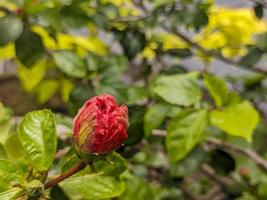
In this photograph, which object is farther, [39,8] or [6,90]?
[6,90]

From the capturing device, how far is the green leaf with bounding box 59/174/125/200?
26.0 inches

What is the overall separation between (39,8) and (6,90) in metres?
2.17

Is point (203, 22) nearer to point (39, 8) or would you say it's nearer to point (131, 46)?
point (131, 46)

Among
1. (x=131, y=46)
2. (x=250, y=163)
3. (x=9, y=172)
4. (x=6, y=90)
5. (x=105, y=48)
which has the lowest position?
(x=6, y=90)

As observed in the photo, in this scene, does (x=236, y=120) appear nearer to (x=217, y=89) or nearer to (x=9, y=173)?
(x=217, y=89)

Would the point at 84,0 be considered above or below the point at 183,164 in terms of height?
above

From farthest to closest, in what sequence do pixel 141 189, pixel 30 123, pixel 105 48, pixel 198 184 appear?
pixel 198 184 → pixel 105 48 → pixel 141 189 → pixel 30 123

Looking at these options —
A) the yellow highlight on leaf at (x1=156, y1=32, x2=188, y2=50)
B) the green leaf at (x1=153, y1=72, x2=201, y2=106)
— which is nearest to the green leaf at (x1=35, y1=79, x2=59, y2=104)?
the yellow highlight on leaf at (x1=156, y1=32, x2=188, y2=50)

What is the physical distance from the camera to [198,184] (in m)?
1.93

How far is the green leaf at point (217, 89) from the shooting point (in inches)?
42.9

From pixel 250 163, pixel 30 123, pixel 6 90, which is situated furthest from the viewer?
pixel 6 90

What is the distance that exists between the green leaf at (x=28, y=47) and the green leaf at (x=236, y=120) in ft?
1.47

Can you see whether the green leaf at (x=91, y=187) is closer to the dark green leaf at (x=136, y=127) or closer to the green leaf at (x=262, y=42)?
the dark green leaf at (x=136, y=127)

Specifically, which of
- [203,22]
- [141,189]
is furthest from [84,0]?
[141,189]
